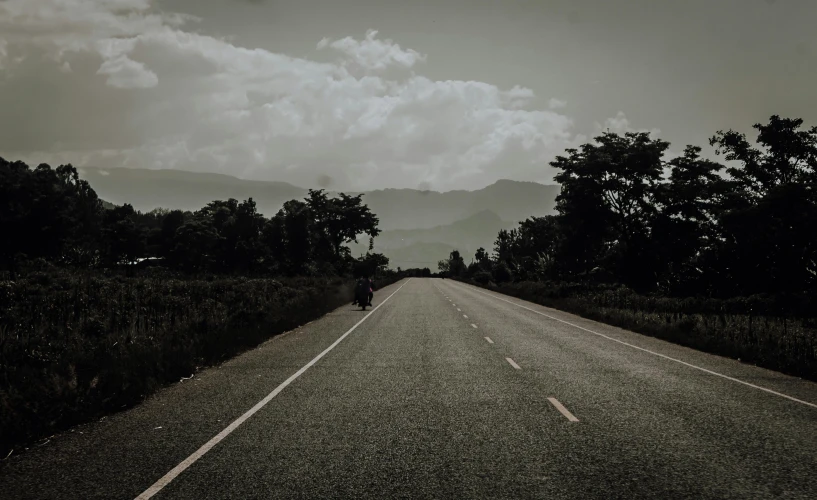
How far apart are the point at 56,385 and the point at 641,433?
7906 mm

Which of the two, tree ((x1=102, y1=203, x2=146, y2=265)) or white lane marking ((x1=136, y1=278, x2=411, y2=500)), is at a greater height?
tree ((x1=102, y1=203, x2=146, y2=265))

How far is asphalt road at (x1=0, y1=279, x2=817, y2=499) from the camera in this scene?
16.0ft

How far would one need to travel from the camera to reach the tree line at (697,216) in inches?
1451

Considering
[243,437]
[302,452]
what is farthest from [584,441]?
[243,437]

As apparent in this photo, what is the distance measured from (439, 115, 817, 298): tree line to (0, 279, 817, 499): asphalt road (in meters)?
29.8

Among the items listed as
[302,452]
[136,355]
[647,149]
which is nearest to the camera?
[302,452]

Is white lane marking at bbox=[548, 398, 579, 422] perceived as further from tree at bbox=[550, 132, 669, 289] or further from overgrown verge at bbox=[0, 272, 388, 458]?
tree at bbox=[550, 132, 669, 289]

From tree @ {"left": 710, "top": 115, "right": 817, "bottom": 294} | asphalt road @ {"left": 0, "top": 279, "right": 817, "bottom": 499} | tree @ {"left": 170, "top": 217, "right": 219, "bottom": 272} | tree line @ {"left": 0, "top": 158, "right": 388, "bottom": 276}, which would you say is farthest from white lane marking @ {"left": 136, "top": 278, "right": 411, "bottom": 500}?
tree @ {"left": 170, "top": 217, "right": 219, "bottom": 272}

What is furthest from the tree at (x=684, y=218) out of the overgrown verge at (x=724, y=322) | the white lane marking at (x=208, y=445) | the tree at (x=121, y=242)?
the tree at (x=121, y=242)

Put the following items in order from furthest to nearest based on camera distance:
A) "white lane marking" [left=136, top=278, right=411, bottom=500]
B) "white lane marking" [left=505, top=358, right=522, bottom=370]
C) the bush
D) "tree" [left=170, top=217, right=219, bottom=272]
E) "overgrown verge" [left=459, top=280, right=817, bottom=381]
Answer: the bush
"tree" [left=170, top=217, right=219, bottom=272]
"overgrown verge" [left=459, top=280, right=817, bottom=381]
"white lane marking" [left=505, top=358, right=522, bottom=370]
"white lane marking" [left=136, top=278, right=411, bottom=500]

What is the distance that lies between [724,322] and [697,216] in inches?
1276

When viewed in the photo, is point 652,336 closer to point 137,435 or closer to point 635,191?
point 137,435

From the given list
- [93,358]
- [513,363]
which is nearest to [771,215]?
[513,363]

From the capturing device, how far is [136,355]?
35.7ft
